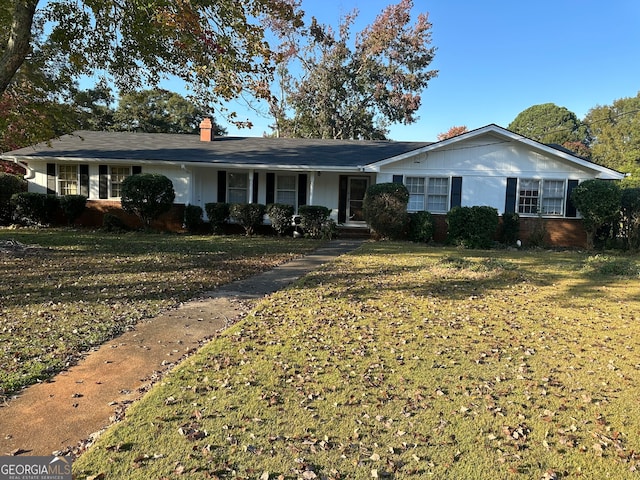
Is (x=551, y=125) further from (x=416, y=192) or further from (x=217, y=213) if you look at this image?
(x=217, y=213)

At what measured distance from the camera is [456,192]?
16.3 meters

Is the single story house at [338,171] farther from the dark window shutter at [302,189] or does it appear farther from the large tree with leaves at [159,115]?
the large tree with leaves at [159,115]

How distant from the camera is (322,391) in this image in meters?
3.77

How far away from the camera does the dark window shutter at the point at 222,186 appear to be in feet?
60.3

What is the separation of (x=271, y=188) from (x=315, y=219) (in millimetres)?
3196

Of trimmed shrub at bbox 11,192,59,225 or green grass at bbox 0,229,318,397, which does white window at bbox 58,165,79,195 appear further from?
green grass at bbox 0,229,318,397

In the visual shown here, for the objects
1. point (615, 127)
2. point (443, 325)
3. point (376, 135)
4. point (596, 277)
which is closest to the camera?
point (443, 325)

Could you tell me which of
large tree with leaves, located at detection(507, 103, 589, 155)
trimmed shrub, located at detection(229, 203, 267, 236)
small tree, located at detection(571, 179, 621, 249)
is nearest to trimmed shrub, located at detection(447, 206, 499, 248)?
small tree, located at detection(571, 179, 621, 249)

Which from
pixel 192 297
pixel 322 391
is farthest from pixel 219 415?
pixel 192 297

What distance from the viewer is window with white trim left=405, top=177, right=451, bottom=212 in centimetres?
1645

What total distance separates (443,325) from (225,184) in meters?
14.3

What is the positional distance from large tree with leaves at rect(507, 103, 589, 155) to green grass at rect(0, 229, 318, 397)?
190 ft

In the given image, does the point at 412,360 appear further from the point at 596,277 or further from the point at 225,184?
the point at 225,184

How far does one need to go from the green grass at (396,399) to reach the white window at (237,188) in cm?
1213
